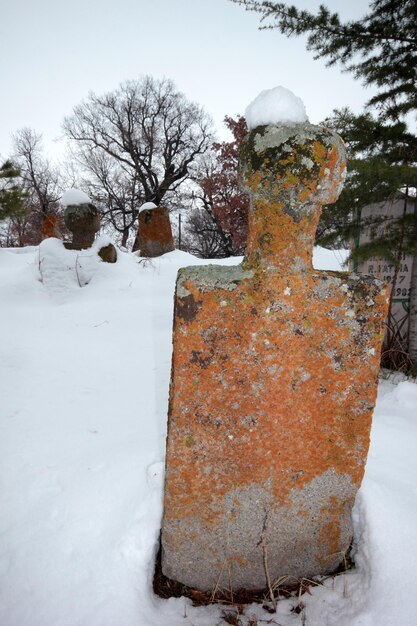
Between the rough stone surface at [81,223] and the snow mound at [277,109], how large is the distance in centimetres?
571

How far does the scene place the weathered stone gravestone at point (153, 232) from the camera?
8.51m

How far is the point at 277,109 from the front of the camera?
114cm

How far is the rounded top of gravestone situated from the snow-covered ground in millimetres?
1306

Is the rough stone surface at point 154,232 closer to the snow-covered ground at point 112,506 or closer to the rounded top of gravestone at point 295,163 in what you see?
the snow-covered ground at point 112,506

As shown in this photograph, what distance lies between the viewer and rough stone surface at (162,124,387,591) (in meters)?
1.17

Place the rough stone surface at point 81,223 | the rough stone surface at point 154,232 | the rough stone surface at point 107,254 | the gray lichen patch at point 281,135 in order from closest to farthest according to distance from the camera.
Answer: the gray lichen patch at point 281,135
the rough stone surface at point 81,223
the rough stone surface at point 107,254
the rough stone surface at point 154,232

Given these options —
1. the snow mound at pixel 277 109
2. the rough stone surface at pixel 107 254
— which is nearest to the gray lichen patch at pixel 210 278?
the snow mound at pixel 277 109

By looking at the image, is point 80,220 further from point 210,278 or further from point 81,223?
point 210,278

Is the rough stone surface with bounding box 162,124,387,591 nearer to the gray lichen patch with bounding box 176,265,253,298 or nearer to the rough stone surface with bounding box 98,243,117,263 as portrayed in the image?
the gray lichen patch with bounding box 176,265,253,298

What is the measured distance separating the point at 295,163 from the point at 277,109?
204mm

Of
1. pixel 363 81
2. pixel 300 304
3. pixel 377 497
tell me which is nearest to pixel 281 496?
pixel 377 497

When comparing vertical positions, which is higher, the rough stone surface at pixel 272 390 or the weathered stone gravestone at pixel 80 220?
the weathered stone gravestone at pixel 80 220

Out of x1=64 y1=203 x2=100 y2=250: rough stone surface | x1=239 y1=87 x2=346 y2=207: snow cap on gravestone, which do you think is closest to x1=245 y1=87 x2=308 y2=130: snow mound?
x1=239 y1=87 x2=346 y2=207: snow cap on gravestone

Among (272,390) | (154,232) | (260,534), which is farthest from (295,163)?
(154,232)
